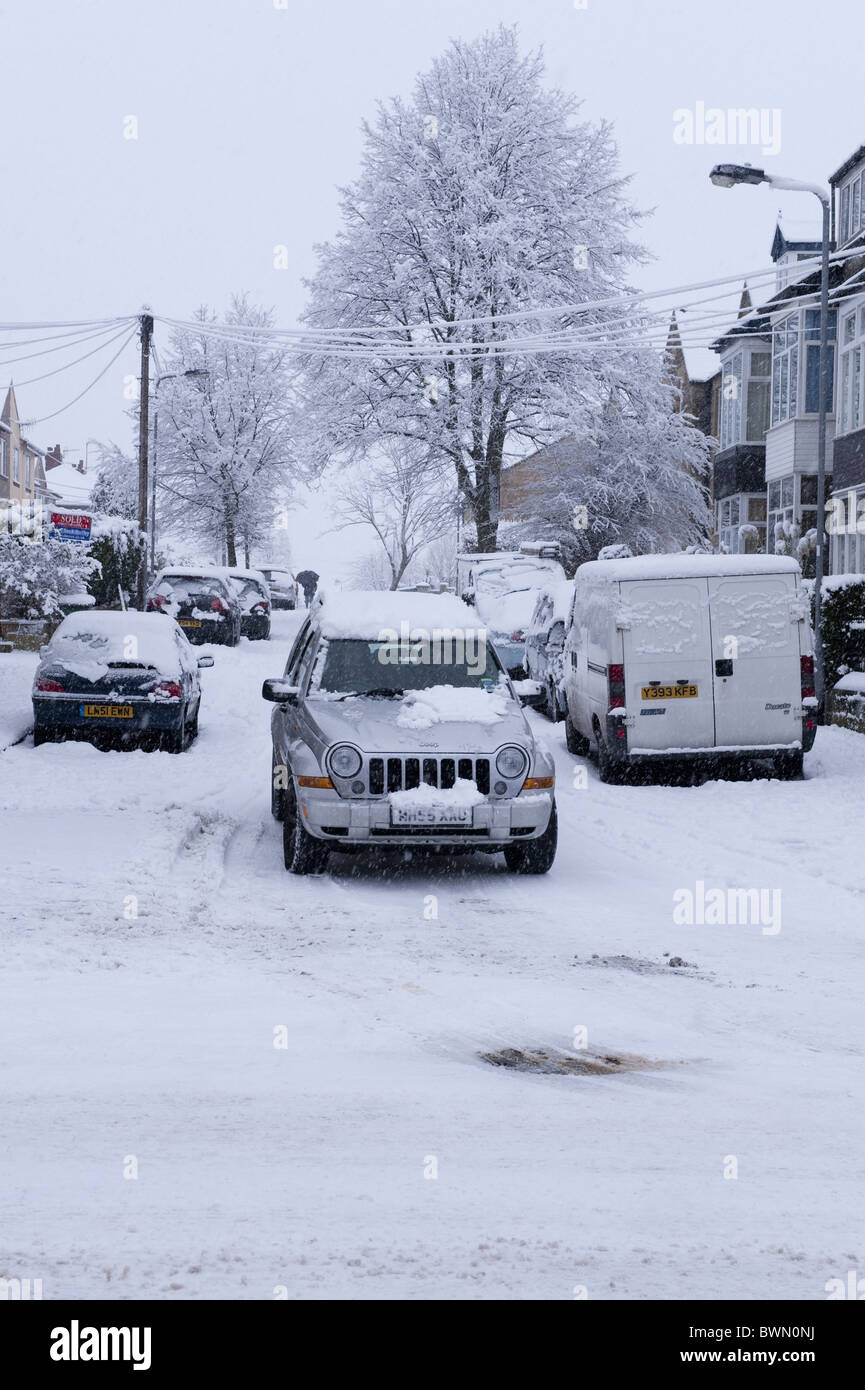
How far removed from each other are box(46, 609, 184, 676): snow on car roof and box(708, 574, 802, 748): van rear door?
5.92 meters

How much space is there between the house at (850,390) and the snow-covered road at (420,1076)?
18.4m

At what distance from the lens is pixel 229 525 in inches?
2562

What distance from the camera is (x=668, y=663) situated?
14.7 meters

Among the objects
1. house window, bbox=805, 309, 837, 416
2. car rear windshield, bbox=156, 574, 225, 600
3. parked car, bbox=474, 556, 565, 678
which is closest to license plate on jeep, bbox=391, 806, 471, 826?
parked car, bbox=474, 556, 565, 678

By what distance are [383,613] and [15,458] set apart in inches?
3125

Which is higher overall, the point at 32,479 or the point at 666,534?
the point at 32,479

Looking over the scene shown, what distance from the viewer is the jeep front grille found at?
382 inches

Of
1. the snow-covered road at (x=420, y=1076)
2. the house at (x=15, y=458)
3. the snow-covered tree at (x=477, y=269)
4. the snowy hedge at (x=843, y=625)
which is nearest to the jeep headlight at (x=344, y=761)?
the snow-covered road at (x=420, y=1076)

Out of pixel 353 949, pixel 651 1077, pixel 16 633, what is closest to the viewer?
pixel 651 1077

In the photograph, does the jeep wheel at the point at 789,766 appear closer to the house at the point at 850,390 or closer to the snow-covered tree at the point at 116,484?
the house at the point at 850,390

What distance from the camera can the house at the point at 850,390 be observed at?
27.8 meters
